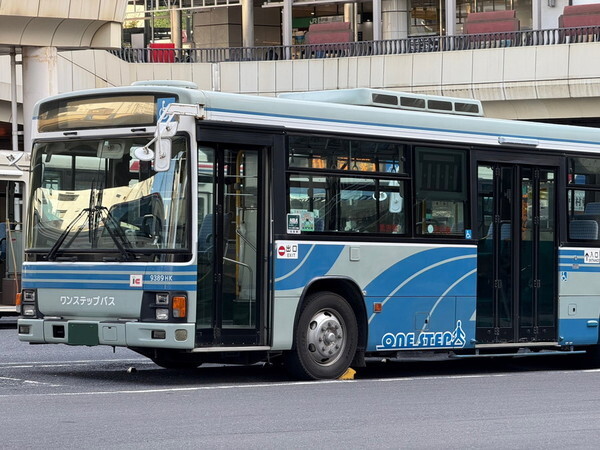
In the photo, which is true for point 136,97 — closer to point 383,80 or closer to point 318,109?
point 318,109

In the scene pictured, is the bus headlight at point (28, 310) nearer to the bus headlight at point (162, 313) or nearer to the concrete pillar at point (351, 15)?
the bus headlight at point (162, 313)

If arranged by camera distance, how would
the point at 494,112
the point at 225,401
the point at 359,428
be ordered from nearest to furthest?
the point at 359,428 → the point at 225,401 → the point at 494,112

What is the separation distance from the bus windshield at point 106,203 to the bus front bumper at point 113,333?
2.04 feet

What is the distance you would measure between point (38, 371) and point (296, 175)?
11.1 feet

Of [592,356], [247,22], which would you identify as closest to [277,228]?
[592,356]

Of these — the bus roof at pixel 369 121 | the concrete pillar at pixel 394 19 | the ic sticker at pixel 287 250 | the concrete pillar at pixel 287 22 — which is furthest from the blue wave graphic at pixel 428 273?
the concrete pillar at pixel 287 22

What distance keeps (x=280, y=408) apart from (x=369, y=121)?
4.21 meters

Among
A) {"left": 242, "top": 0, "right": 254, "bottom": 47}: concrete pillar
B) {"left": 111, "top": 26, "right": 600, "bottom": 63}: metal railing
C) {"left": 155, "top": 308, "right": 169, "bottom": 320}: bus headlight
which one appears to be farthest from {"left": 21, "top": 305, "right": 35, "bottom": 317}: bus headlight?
{"left": 242, "top": 0, "right": 254, "bottom": 47}: concrete pillar

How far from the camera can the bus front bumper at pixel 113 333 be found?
41.3 feet

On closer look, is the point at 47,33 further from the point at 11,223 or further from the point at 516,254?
the point at 516,254

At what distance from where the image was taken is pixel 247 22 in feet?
174

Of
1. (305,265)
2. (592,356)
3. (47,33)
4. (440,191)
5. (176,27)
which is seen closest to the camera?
(305,265)

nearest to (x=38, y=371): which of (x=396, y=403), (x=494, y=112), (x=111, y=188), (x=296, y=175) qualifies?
(x=111, y=188)

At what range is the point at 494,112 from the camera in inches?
1590
